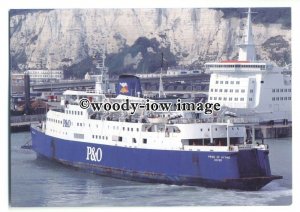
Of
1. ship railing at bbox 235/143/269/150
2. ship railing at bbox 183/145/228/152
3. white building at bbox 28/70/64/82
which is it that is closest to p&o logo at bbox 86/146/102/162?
white building at bbox 28/70/64/82

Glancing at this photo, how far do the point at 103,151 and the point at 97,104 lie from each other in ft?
1.93

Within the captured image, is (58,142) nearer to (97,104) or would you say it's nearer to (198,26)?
(97,104)

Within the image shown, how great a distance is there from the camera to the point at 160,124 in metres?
12.8

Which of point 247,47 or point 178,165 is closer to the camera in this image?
point 178,165

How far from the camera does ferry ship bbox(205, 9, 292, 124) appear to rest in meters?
12.8

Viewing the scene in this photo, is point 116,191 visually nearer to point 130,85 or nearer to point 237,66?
point 130,85

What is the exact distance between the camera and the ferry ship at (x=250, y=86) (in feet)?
41.9

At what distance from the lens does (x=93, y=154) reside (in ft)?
44.1

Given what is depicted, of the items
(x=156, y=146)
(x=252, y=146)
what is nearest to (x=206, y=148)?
(x=252, y=146)

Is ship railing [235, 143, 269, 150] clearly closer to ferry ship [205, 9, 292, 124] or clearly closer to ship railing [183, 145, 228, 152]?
ship railing [183, 145, 228, 152]

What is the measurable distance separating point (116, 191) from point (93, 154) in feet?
3.57

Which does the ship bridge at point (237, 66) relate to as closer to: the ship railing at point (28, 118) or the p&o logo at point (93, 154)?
the p&o logo at point (93, 154)
